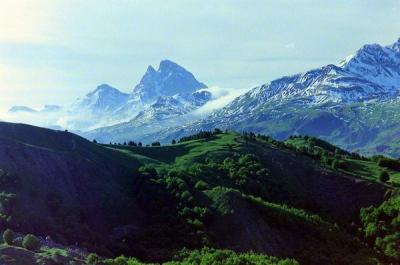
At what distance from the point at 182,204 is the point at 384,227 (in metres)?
46.0

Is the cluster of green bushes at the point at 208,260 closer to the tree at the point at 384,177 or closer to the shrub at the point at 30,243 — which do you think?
the shrub at the point at 30,243

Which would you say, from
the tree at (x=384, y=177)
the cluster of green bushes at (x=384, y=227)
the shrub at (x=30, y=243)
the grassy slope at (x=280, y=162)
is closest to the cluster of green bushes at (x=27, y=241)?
the shrub at (x=30, y=243)

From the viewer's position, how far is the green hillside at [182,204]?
306 ft

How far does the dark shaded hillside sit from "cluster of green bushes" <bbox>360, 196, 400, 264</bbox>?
50.7 m

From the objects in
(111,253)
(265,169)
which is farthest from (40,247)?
(265,169)

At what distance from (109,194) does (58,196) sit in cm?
1164

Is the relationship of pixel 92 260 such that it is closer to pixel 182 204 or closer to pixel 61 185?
pixel 61 185

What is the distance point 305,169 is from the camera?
15812cm

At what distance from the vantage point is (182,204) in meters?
116

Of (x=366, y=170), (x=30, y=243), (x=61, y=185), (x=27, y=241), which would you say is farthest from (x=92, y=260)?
(x=366, y=170)

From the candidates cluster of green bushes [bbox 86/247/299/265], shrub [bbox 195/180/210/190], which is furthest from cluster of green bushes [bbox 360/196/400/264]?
cluster of green bushes [bbox 86/247/299/265]

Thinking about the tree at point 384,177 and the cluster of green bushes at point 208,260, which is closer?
the cluster of green bushes at point 208,260

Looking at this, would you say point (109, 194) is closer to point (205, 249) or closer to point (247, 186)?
point (205, 249)

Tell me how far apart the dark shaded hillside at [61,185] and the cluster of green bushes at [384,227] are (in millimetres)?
50680
